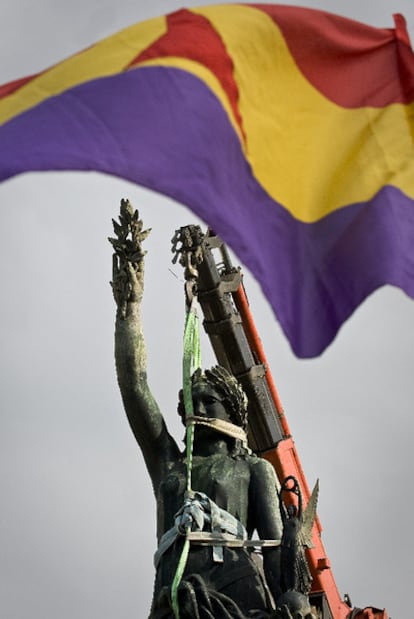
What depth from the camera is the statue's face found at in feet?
67.1

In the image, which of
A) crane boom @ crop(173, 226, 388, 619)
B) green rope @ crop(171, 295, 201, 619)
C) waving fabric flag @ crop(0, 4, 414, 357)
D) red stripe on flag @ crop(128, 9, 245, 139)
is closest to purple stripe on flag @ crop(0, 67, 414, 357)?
waving fabric flag @ crop(0, 4, 414, 357)

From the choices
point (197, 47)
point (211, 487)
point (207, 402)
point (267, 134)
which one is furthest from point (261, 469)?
point (197, 47)

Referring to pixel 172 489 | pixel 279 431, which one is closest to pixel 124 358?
pixel 172 489

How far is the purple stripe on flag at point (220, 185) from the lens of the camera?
694 inches

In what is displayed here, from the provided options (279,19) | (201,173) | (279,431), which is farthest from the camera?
(279,431)

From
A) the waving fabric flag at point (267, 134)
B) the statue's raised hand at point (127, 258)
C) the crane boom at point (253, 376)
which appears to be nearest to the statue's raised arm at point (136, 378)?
the statue's raised hand at point (127, 258)

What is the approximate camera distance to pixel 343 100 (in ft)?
63.5

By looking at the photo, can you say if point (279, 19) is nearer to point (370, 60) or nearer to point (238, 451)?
point (370, 60)

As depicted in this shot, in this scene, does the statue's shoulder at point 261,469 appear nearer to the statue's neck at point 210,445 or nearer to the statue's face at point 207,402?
the statue's neck at point 210,445

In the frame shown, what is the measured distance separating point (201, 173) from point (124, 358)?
2.85 meters

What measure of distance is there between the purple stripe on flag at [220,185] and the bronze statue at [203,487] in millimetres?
2378

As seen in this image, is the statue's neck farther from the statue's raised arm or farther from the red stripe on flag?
the red stripe on flag

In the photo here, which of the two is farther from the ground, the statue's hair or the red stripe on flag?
the red stripe on flag

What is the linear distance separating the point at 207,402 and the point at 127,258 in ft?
4.82
